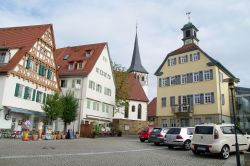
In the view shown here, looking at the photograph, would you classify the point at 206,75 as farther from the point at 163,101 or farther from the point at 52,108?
the point at 52,108

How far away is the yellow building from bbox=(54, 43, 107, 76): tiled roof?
9961mm

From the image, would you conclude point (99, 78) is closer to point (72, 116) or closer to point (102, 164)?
point (72, 116)

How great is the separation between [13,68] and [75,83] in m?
11.9

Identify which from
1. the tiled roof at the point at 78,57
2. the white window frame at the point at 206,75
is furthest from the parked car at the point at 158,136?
the tiled roof at the point at 78,57

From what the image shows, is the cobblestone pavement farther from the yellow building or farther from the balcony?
the balcony

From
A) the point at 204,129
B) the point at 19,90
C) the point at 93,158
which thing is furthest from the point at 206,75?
the point at 93,158

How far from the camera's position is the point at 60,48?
150ft

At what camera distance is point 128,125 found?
5241 centimetres

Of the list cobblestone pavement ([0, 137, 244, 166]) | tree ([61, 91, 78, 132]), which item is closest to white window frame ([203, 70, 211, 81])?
tree ([61, 91, 78, 132])

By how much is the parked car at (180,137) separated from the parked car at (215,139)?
3074mm

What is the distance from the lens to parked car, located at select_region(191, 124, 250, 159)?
43.5ft

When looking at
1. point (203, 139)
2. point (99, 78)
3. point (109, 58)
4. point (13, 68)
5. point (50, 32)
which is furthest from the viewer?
point (109, 58)

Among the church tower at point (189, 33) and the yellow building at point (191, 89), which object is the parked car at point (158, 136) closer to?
the yellow building at point (191, 89)

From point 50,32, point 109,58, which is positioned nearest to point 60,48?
point 109,58
